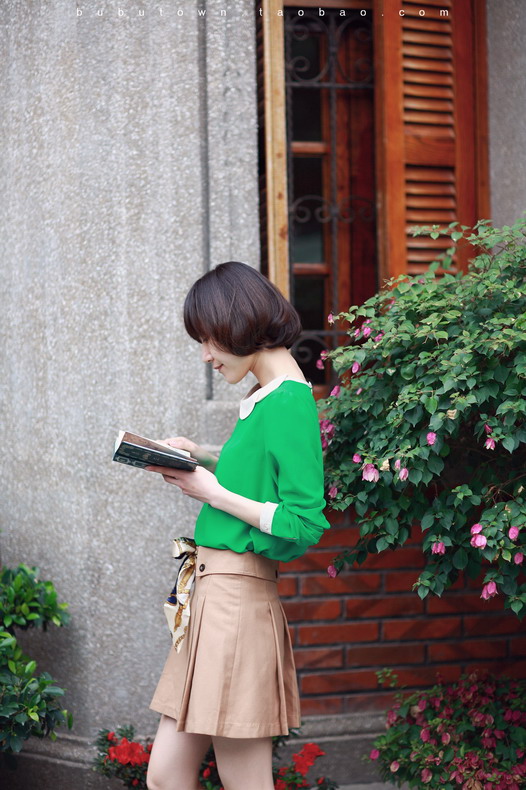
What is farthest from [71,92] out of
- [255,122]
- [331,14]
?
[331,14]

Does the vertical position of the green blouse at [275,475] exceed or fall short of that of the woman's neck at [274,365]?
it falls short

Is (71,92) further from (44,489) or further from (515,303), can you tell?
(515,303)

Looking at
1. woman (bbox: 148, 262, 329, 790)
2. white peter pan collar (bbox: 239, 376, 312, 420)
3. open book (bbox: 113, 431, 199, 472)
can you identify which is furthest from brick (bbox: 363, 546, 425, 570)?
open book (bbox: 113, 431, 199, 472)

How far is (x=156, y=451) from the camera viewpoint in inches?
90.4

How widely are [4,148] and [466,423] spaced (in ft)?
7.37

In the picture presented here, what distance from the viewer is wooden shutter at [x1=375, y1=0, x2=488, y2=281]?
13.0ft

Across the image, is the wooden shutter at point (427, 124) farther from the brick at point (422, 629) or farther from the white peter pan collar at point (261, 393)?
the white peter pan collar at point (261, 393)

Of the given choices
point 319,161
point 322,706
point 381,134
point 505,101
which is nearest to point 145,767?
point 322,706

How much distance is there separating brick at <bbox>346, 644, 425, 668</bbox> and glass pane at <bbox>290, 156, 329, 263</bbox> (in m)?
1.66

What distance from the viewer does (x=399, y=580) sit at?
402 cm

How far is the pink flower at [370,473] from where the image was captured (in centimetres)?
271

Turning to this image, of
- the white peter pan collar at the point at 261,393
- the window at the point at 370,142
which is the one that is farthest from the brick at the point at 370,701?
the white peter pan collar at the point at 261,393

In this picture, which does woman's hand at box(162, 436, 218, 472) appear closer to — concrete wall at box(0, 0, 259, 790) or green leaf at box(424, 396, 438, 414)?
green leaf at box(424, 396, 438, 414)

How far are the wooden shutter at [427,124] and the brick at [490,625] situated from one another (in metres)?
1.52
